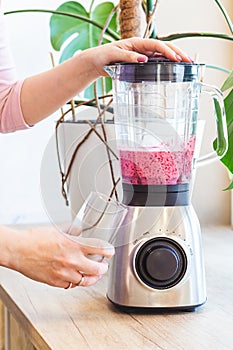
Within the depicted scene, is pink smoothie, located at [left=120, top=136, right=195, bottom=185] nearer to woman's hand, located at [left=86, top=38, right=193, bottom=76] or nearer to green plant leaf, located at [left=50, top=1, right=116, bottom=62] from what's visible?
woman's hand, located at [left=86, top=38, right=193, bottom=76]

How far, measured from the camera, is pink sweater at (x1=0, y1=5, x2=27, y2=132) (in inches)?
54.5

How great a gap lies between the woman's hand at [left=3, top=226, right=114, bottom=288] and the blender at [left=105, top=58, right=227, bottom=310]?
0.13ft

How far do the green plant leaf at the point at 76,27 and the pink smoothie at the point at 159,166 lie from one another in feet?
2.27

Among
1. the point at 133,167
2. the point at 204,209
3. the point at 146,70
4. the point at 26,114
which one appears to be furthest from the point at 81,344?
the point at 204,209

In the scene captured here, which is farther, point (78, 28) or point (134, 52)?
point (78, 28)

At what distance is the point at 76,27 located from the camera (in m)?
1.73

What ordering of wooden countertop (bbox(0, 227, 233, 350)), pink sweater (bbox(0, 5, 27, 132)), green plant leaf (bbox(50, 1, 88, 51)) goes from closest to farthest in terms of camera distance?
wooden countertop (bbox(0, 227, 233, 350))
pink sweater (bbox(0, 5, 27, 132))
green plant leaf (bbox(50, 1, 88, 51))

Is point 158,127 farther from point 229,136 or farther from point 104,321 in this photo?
point 104,321

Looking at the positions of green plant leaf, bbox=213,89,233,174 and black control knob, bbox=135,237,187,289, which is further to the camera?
green plant leaf, bbox=213,89,233,174

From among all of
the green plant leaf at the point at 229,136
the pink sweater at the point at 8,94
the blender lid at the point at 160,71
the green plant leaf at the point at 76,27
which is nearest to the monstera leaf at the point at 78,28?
the green plant leaf at the point at 76,27

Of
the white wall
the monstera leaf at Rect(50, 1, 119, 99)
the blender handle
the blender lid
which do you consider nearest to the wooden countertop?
the blender handle

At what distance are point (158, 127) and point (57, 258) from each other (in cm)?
24

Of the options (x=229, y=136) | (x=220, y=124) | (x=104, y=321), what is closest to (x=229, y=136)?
(x=229, y=136)

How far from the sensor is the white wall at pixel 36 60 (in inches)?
69.6
